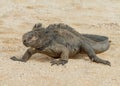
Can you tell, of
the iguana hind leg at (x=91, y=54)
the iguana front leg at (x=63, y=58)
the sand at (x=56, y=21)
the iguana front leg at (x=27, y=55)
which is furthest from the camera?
the iguana hind leg at (x=91, y=54)

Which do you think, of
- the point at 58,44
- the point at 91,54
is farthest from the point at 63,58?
the point at 91,54

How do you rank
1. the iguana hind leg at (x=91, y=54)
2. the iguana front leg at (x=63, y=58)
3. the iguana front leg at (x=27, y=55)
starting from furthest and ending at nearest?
the iguana hind leg at (x=91, y=54) → the iguana front leg at (x=27, y=55) → the iguana front leg at (x=63, y=58)

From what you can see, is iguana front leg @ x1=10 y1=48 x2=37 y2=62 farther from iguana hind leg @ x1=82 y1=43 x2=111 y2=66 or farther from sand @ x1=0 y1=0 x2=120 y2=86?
iguana hind leg @ x1=82 y1=43 x2=111 y2=66

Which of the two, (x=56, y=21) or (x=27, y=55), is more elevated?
(x=27, y=55)

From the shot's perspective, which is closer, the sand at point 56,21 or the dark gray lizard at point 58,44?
the sand at point 56,21

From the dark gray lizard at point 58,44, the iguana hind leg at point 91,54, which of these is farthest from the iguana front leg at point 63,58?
the iguana hind leg at point 91,54

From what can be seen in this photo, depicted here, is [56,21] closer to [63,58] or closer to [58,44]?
[58,44]

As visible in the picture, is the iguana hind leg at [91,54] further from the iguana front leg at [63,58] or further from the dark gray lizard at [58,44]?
the iguana front leg at [63,58]

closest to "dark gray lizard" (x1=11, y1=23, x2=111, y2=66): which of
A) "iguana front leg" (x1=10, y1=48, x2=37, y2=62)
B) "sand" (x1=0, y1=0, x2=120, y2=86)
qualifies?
"iguana front leg" (x1=10, y1=48, x2=37, y2=62)

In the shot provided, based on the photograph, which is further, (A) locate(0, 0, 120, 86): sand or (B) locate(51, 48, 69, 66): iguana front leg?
(B) locate(51, 48, 69, 66): iguana front leg
